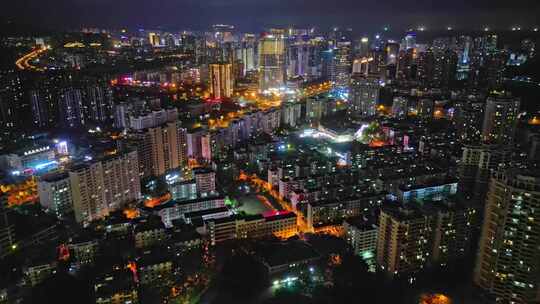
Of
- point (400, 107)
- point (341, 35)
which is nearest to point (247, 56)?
point (341, 35)

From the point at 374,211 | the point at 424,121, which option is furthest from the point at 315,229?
the point at 424,121

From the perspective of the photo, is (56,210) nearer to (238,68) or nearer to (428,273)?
(428,273)

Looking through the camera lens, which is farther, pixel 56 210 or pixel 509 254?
pixel 56 210

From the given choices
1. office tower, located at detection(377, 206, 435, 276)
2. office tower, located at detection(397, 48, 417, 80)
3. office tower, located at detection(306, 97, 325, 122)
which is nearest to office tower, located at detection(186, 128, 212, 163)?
office tower, located at detection(306, 97, 325, 122)

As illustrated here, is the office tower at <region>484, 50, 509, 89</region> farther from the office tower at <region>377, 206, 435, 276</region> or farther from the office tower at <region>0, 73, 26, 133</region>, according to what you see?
the office tower at <region>0, 73, 26, 133</region>

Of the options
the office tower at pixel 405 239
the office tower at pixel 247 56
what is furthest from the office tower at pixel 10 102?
the office tower at pixel 247 56

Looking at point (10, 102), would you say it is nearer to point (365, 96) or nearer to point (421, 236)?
point (365, 96)

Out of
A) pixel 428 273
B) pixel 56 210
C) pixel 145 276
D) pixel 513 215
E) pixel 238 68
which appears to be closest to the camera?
pixel 513 215

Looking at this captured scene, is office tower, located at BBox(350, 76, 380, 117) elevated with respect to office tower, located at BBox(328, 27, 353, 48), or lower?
lower
